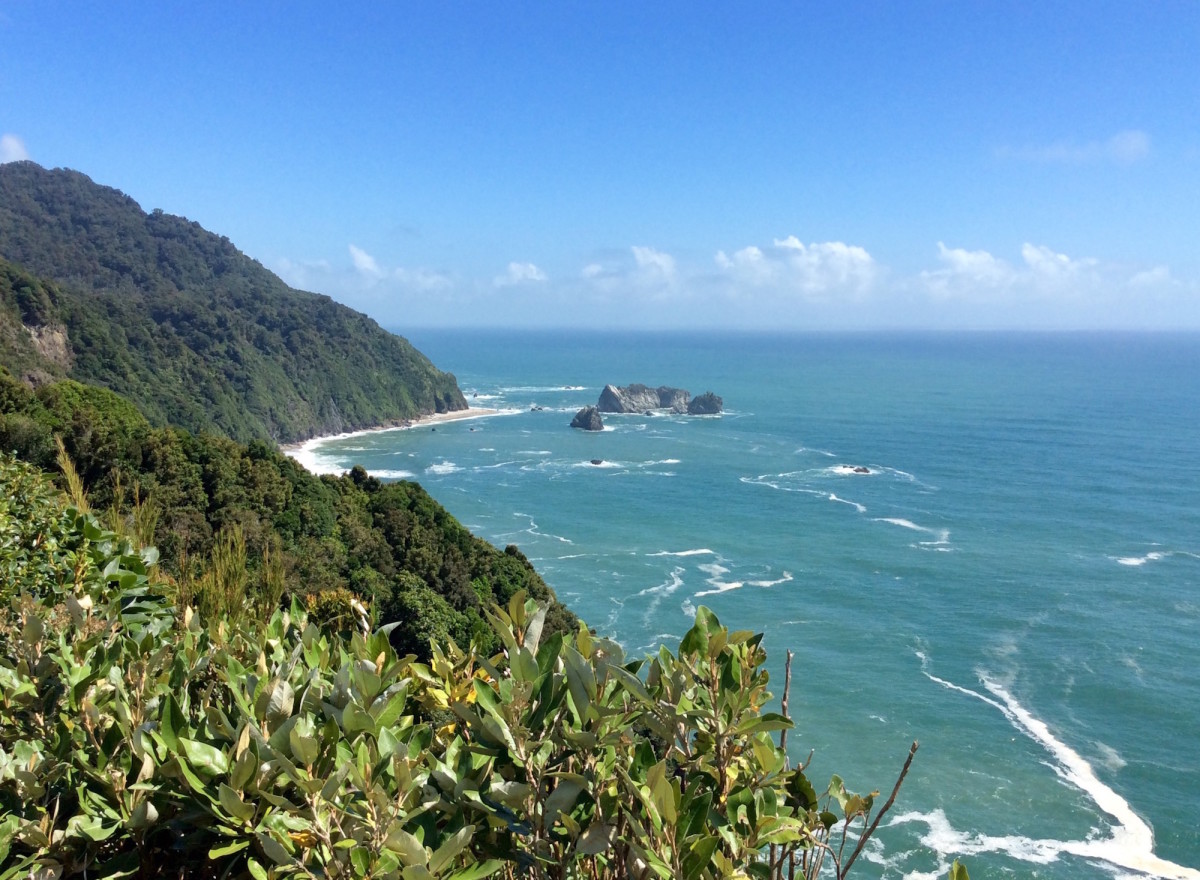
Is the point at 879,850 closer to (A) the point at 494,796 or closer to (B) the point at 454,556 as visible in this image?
(B) the point at 454,556

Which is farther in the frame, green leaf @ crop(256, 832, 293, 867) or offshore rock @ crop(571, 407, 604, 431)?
offshore rock @ crop(571, 407, 604, 431)

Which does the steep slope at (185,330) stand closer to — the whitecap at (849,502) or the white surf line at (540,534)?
the white surf line at (540,534)

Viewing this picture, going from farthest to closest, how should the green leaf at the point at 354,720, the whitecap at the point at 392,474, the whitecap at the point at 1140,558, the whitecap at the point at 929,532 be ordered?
the whitecap at the point at 392,474 → the whitecap at the point at 929,532 → the whitecap at the point at 1140,558 → the green leaf at the point at 354,720

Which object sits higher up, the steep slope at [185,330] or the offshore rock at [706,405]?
the steep slope at [185,330]

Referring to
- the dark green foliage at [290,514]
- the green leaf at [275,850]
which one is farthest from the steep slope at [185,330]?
the green leaf at [275,850]

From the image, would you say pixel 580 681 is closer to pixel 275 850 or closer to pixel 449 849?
pixel 449 849

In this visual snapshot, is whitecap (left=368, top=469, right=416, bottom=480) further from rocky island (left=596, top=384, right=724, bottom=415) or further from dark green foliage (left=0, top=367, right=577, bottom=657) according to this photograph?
rocky island (left=596, top=384, right=724, bottom=415)

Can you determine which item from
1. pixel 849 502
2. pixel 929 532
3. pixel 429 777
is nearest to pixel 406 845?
pixel 429 777

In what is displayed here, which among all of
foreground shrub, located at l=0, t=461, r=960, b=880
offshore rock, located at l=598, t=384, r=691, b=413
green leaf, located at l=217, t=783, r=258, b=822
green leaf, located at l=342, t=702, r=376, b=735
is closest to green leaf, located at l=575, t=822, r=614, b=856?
foreground shrub, located at l=0, t=461, r=960, b=880
